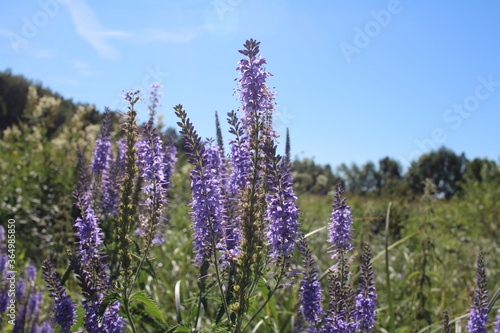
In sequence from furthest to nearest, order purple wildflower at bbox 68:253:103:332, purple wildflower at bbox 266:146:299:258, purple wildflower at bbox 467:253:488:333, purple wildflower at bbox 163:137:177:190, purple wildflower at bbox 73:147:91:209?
purple wildflower at bbox 163:137:177:190
purple wildflower at bbox 467:253:488:333
purple wildflower at bbox 73:147:91:209
purple wildflower at bbox 68:253:103:332
purple wildflower at bbox 266:146:299:258

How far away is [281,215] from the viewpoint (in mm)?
2182

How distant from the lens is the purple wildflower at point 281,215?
217 centimetres

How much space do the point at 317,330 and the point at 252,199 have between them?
0.99 m

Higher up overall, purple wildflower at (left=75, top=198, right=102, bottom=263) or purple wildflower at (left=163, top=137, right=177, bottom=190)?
purple wildflower at (left=163, top=137, right=177, bottom=190)

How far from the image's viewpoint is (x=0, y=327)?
4.42 meters

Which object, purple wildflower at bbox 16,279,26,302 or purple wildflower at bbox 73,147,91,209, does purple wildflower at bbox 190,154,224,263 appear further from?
purple wildflower at bbox 16,279,26,302

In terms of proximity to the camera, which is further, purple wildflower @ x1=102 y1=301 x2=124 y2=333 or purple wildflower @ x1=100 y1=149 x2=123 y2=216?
purple wildflower @ x1=100 y1=149 x2=123 y2=216

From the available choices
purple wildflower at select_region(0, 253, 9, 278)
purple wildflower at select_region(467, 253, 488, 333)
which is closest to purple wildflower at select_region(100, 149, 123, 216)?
purple wildflower at select_region(0, 253, 9, 278)

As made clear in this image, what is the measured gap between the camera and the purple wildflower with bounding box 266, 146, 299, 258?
7.13 ft

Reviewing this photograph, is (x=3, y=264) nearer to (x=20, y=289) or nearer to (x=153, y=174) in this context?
(x=20, y=289)

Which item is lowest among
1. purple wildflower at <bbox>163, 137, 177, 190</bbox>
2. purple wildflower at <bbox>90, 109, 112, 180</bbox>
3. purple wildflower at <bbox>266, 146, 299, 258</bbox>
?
purple wildflower at <bbox>266, 146, 299, 258</bbox>

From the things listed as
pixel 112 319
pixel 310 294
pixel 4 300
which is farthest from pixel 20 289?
pixel 310 294

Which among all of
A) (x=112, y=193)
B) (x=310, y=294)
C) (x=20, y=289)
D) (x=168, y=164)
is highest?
(x=168, y=164)

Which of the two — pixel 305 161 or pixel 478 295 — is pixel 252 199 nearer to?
pixel 478 295
